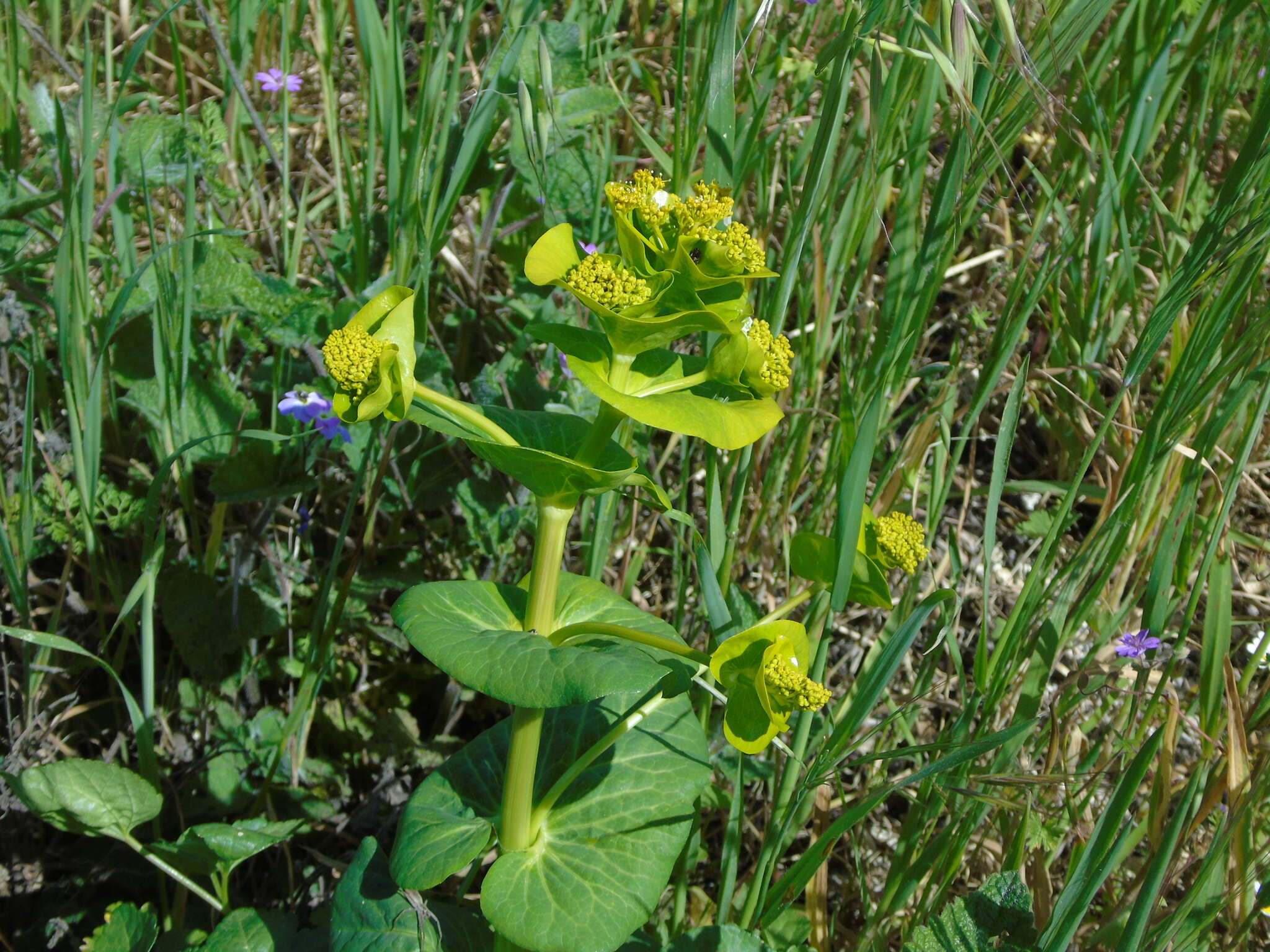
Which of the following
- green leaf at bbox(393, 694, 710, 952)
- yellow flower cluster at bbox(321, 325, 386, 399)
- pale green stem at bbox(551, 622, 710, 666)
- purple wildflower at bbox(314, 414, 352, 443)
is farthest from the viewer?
purple wildflower at bbox(314, 414, 352, 443)

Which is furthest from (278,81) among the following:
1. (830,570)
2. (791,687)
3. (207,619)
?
(791,687)

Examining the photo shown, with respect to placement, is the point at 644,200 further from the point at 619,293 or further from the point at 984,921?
the point at 984,921

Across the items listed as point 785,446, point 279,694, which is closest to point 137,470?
point 279,694

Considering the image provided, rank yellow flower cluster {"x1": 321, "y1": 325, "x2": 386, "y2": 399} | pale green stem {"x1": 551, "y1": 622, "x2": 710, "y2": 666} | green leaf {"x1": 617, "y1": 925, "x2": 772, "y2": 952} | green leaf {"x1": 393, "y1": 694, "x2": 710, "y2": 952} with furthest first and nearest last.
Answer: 1. green leaf {"x1": 617, "y1": 925, "x2": 772, "y2": 952}
2. green leaf {"x1": 393, "y1": 694, "x2": 710, "y2": 952}
3. pale green stem {"x1": 551, "y1": 622, "x2": 710, "y2": 666}
4. yellow flower cluster {"x1": 321, "y1": 325, "x2": 386, "y2": 399}

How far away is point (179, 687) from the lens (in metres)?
1.72

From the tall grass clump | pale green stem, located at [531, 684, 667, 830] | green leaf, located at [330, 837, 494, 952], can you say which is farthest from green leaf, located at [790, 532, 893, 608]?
green leaf, located at [330, 837, 494, 952]

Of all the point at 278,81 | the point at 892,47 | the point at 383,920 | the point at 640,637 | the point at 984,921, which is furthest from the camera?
the point at 278,81

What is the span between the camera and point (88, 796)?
1362 millimetres

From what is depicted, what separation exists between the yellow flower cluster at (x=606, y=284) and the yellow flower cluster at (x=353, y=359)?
20cm

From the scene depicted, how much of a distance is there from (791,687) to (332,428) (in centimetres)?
97

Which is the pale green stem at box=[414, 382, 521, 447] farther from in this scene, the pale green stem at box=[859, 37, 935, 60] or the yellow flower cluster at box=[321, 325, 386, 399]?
the pale green stem at box=[859, 37, 935, 60]

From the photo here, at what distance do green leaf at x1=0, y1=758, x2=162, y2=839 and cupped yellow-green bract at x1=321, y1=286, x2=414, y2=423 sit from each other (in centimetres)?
79

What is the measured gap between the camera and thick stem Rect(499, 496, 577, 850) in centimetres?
108

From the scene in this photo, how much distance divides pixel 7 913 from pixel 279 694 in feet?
1.79
